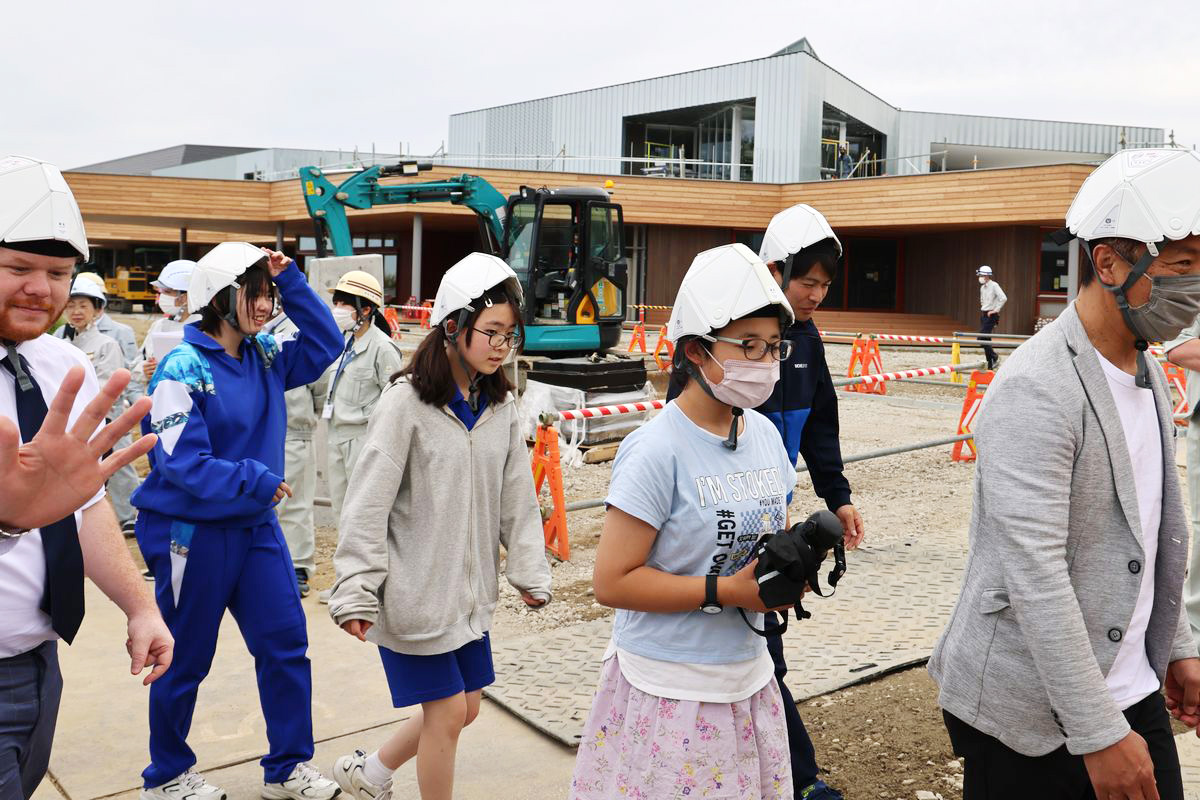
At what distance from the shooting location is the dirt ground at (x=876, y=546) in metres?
4.14

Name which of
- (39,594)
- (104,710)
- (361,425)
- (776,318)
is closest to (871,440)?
(361,425)

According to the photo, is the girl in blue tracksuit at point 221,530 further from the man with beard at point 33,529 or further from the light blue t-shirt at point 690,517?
the light blue t-shirt at point 690,517

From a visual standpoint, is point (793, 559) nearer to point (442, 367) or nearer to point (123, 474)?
point (442, 367)

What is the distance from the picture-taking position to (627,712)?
2605mm

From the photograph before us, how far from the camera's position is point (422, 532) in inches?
135

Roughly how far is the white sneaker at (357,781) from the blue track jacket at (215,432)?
38.1 inches

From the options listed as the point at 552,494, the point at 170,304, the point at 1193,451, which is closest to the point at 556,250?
the point at 170,304

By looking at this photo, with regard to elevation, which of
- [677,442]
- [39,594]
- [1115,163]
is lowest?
[39,594]

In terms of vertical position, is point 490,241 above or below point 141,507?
above

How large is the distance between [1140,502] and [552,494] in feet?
19.1

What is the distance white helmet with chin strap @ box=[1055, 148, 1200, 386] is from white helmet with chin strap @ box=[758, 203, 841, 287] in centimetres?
157

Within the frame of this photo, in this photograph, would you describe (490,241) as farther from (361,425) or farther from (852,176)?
(852,176)

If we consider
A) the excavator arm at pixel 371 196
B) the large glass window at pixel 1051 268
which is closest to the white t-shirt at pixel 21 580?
the excavator arm at pixel 371 196

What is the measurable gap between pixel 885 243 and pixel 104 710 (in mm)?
34002
